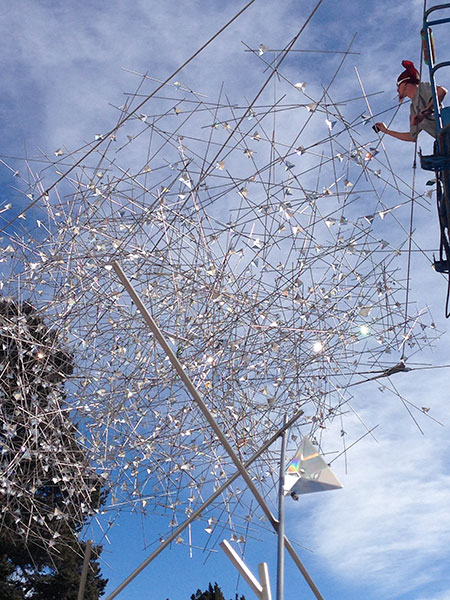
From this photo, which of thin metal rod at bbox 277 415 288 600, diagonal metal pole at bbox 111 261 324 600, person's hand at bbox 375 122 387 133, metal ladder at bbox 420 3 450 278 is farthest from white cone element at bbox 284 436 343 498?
person's hand at bbox 375 122 387 133

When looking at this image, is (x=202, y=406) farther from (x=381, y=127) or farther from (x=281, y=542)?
(x=381, y=127)

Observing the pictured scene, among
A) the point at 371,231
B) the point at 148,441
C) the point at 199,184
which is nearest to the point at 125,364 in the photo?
the point at 148,441

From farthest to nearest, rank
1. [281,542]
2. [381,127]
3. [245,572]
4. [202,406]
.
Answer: [381,127] → [245,572] → [281,542] → [202,406]

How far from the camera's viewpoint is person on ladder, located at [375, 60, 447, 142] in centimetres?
383

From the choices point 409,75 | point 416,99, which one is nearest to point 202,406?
point 416,99

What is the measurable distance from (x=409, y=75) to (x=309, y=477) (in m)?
2.34

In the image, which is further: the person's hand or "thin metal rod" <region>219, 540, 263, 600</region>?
the person's hand

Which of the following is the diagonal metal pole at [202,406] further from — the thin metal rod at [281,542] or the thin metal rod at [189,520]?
the thin metal rod at [189,520]

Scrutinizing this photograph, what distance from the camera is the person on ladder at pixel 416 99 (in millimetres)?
3831

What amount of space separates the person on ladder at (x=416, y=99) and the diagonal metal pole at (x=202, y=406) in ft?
6.07

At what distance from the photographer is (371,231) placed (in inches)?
201

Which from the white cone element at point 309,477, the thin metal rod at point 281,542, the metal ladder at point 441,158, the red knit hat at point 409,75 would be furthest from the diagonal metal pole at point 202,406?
the red knit hat at point 409,75

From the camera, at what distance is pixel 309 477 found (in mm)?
3869

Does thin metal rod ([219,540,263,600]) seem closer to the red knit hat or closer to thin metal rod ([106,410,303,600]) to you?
thin metal rod ([106,410,303,600])
